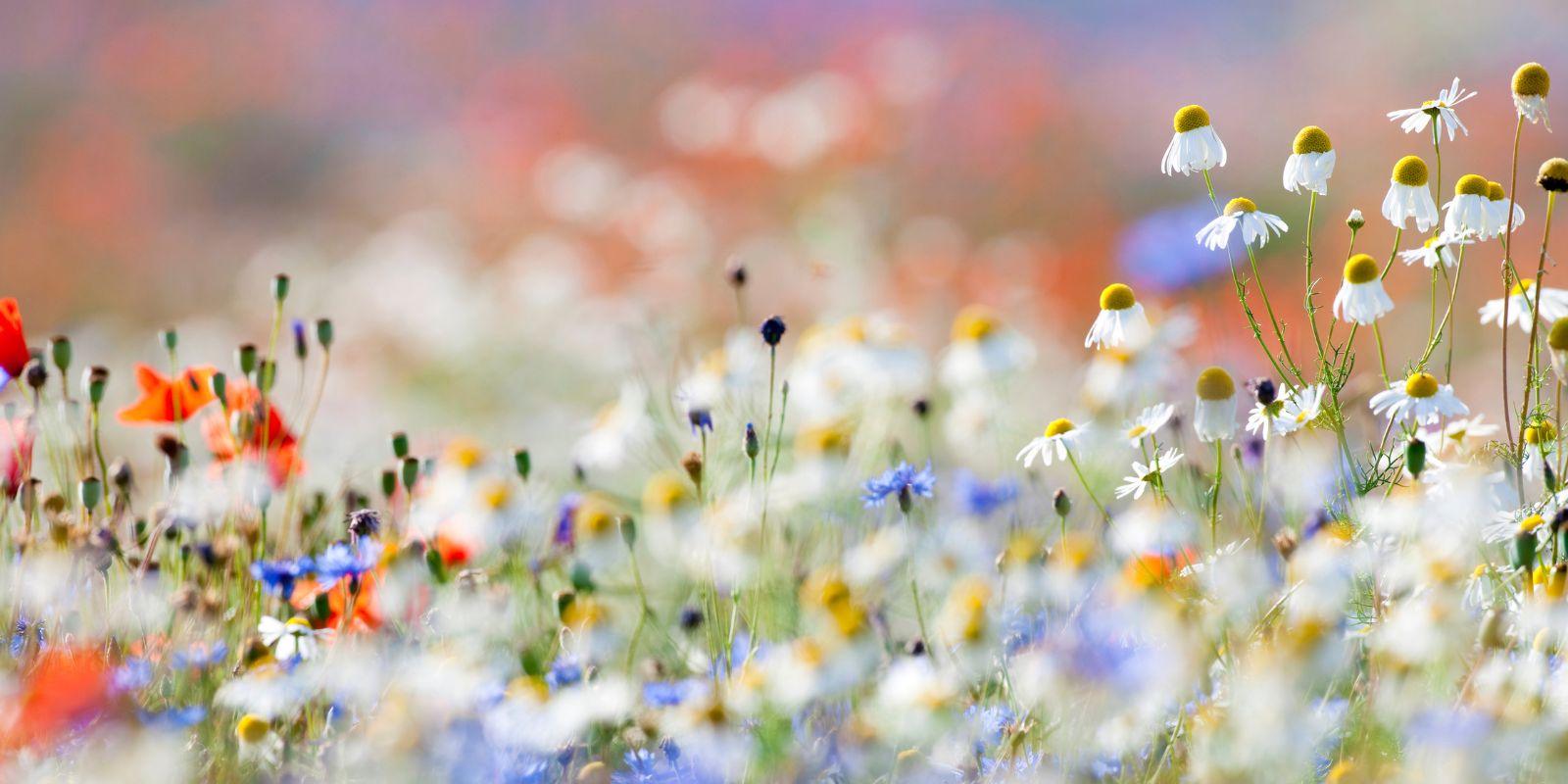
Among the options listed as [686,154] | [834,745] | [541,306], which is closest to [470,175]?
[686,154]

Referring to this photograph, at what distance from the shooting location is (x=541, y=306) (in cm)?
444

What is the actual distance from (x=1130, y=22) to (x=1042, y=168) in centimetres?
219

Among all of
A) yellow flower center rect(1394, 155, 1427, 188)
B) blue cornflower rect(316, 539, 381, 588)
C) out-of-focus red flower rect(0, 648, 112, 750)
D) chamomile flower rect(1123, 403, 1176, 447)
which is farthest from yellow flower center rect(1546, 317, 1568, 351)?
out-of-focus red flower rect(0, 648, 112, 750)

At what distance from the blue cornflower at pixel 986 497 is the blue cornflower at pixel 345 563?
0.82 m

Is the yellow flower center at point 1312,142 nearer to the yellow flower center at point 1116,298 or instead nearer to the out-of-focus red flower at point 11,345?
the yellow flower center at point 1116,298

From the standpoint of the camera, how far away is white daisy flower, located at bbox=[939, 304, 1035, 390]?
1.88 meters

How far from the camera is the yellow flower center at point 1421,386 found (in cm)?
139

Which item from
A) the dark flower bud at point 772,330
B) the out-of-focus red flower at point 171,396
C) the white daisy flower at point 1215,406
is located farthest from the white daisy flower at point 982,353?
the out-of-focus red flower at point 171,396

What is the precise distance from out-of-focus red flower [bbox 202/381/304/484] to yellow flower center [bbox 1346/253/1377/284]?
1.27 m

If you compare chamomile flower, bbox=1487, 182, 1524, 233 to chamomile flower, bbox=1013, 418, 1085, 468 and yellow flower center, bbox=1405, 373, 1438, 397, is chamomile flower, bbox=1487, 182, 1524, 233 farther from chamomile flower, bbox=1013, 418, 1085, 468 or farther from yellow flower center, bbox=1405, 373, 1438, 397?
chamomile flower, bbox=1013, 418, 1085, 468

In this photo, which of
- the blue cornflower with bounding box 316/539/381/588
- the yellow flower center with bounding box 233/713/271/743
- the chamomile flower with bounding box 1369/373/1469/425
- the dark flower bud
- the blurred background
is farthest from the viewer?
the blurred background

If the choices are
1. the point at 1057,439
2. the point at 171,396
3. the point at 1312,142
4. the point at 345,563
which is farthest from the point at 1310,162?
→ the point at 171,396

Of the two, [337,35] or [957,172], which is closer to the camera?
[957,172]

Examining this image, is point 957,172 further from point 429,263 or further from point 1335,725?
point 1335,725
